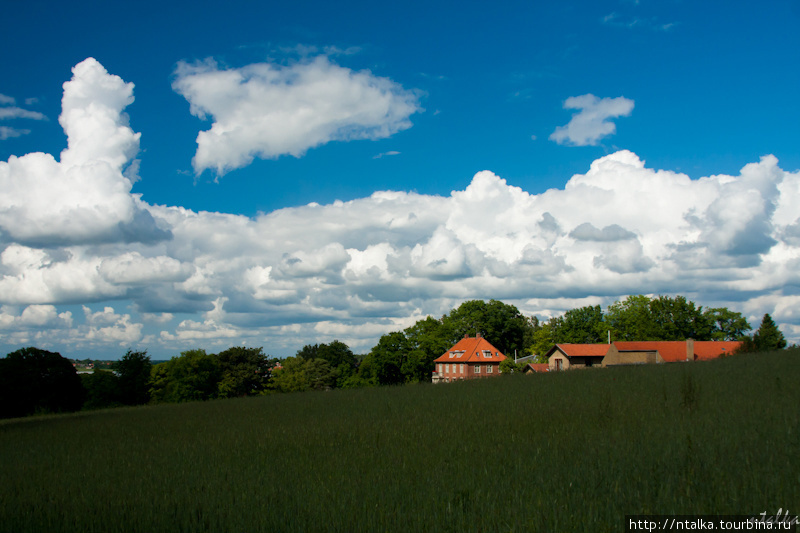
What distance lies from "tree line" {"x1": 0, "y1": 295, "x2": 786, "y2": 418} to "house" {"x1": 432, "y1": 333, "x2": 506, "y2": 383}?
245 centimetres

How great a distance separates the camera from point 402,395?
2245 cm

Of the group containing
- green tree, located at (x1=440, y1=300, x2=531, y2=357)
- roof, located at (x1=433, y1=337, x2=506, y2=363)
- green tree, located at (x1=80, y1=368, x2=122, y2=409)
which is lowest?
green tree, located at (x1=80, y1=368, x2=122, y2=409)

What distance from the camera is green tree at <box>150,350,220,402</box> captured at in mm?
60438

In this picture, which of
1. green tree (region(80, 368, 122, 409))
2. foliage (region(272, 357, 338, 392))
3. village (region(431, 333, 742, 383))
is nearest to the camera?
village (region(431, 333, 742, 383))

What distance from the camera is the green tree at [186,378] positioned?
198 ft

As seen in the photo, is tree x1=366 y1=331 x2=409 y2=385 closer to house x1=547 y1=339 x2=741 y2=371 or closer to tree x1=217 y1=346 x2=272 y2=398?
tree x1=217 y1=346 x2=272 y2=398

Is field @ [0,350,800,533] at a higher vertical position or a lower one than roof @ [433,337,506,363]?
higher

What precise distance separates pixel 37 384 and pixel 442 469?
54.9 meters

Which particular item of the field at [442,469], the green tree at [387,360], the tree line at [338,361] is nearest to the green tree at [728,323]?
the tree line at [338,361]

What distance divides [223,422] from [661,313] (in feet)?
269

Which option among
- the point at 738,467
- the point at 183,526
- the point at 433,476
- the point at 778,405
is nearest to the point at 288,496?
the point at 183,526

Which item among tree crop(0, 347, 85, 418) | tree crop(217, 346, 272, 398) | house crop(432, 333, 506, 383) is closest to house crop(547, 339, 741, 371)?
house crop(432, 333, 506, 383)

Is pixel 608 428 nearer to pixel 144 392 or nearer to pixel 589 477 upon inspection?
pixel 589 477

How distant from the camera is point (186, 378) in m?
60.9
